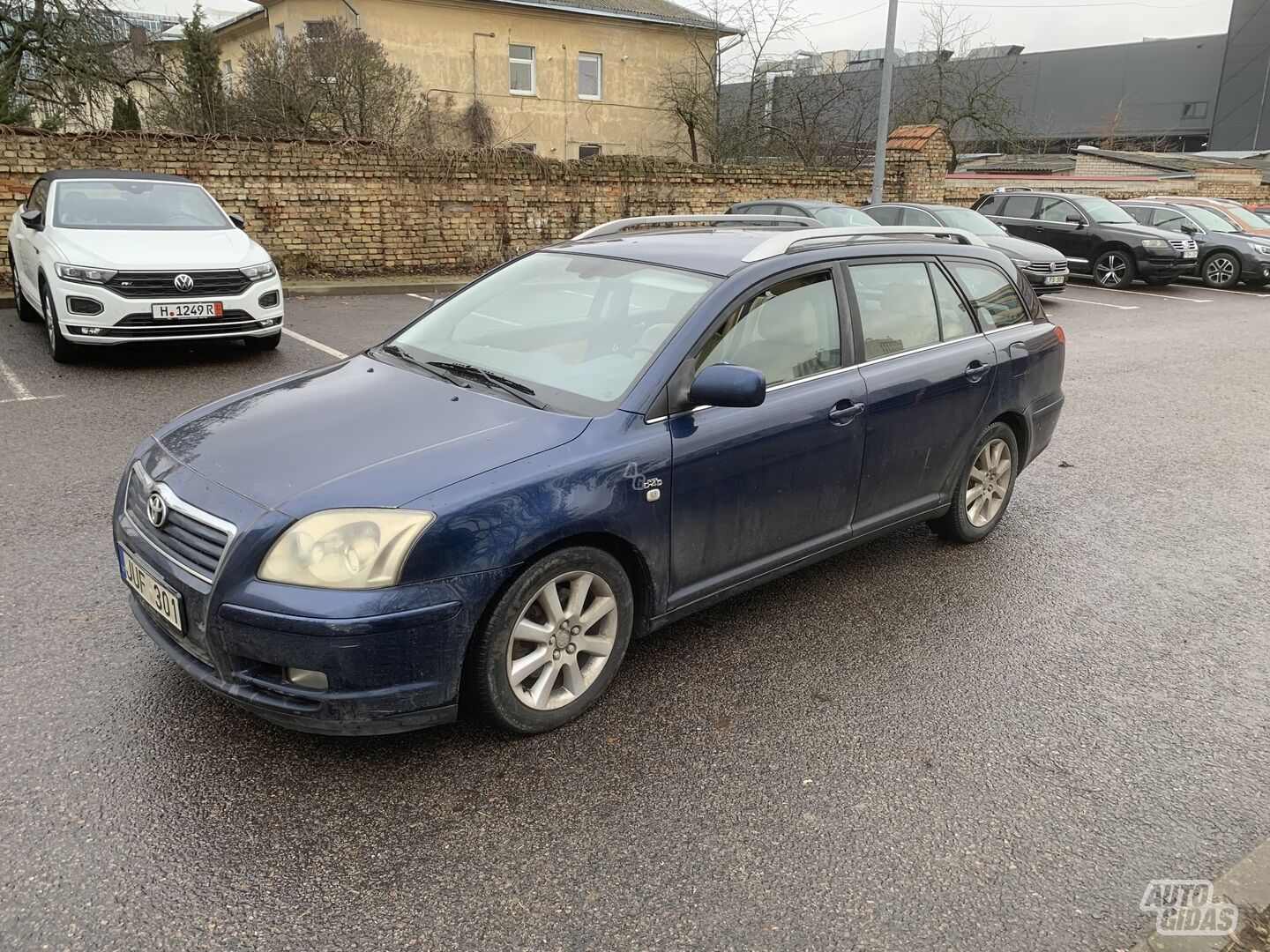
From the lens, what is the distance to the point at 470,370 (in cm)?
367

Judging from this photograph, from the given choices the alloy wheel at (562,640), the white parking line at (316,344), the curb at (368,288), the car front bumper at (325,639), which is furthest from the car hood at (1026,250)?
the car front bumper at (325,639)

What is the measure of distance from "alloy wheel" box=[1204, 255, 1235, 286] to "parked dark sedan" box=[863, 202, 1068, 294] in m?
5.18

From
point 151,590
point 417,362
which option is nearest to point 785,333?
point 417,362

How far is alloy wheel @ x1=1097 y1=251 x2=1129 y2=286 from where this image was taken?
17438mm

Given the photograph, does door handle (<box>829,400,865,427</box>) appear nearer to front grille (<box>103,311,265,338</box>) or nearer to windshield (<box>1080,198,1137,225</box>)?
front grille (<box>103,311,265,338</box>)

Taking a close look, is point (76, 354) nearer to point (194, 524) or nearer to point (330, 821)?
point (194, 524)

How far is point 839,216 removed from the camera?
13.7 m

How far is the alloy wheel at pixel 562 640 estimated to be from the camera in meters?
3.00

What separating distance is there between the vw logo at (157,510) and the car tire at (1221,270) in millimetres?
20448

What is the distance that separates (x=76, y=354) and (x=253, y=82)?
1434 cm

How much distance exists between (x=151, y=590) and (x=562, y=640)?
4.37 ft

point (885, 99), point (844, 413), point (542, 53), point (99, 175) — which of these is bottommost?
point (844, 413)

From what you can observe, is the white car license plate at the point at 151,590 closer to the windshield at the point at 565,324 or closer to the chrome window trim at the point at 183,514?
the chrome window trim at the point at 183,514

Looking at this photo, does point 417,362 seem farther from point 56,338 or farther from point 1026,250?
point 1026,250
